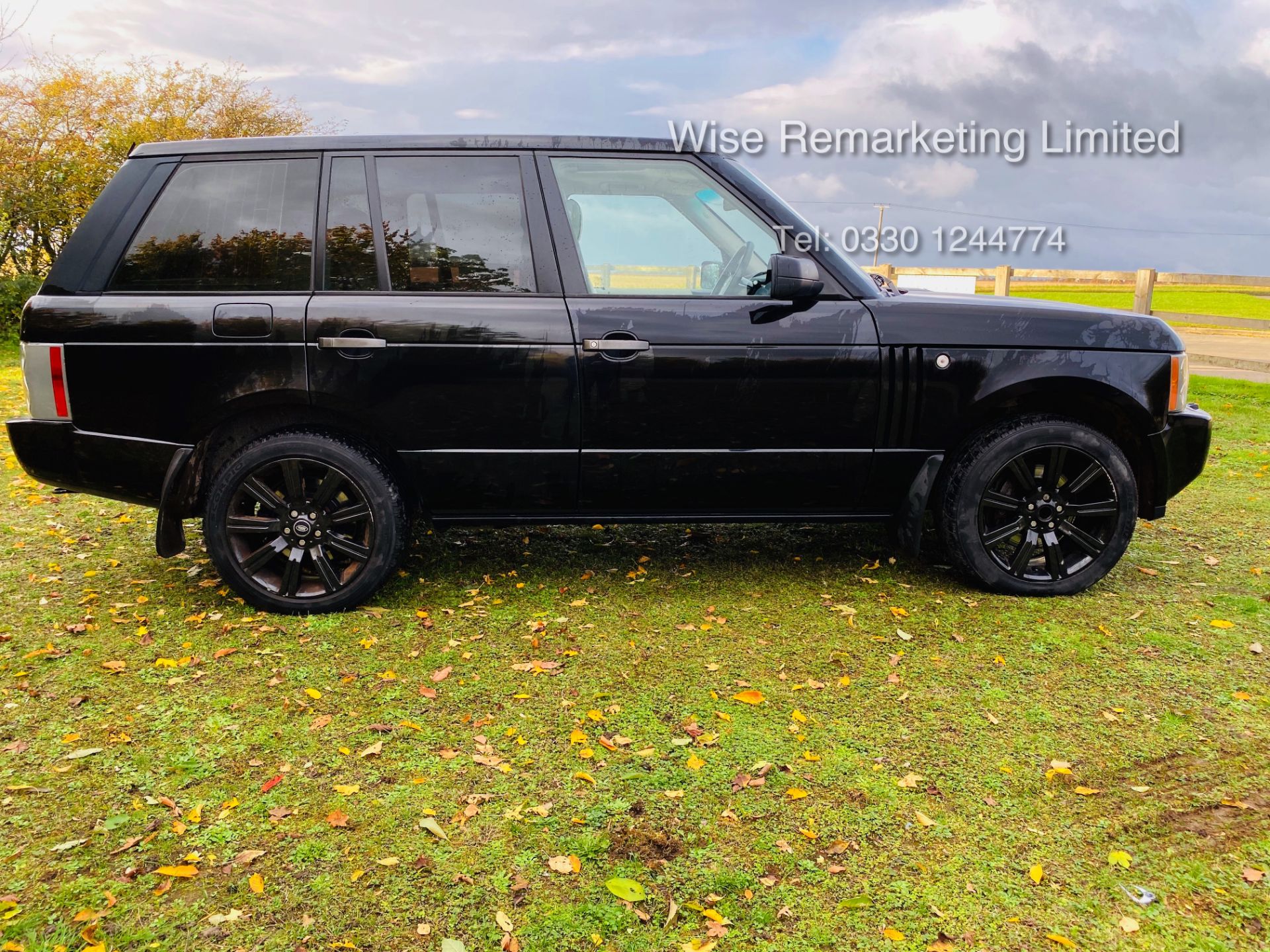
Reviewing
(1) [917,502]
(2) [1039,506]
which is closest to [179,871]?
(1) [917,502]

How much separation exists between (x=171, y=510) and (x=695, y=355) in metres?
2.37

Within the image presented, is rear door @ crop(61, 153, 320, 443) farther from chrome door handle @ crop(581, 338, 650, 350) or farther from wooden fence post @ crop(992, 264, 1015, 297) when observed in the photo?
wooden fence post @ crop(992, 264, 1015, 297)

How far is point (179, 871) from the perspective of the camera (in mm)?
2506

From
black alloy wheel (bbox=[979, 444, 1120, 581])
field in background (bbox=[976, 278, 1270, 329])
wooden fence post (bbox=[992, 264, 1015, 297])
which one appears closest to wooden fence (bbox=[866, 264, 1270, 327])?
wooden fence post (bbox=[992, 264, 1015, 297])

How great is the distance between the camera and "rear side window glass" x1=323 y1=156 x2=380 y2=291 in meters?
4.06

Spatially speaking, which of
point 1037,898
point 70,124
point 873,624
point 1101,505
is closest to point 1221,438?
point 1101,505

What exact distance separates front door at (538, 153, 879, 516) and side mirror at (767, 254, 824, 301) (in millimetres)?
144

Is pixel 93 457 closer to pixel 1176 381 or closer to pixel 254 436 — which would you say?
pixel 254 436

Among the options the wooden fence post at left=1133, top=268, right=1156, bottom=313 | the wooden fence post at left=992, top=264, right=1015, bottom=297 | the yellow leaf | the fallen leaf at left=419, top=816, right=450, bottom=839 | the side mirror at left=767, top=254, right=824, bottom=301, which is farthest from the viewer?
the wooden fence post at left=992, top=264, right=1015, bottom=297

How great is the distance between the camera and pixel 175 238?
4.04 m

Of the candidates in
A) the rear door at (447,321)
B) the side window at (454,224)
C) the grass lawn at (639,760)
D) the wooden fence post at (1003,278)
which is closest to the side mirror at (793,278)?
the rear door at (447,321)

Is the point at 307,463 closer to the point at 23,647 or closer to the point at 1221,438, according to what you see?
the point at 23,647

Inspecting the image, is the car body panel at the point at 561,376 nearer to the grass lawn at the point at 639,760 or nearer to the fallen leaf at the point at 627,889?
the grass lawn at the point at 639,760

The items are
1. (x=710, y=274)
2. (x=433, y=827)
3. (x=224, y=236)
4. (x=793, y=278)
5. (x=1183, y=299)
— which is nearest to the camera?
(x=433, y=827)
